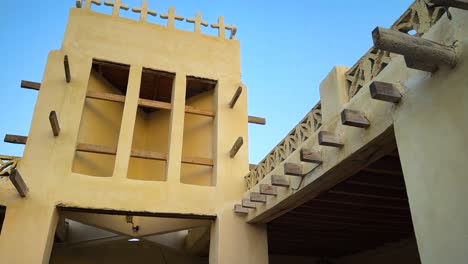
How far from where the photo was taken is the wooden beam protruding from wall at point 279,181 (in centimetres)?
551

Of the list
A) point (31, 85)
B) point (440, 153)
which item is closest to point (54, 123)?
point (31, 85)

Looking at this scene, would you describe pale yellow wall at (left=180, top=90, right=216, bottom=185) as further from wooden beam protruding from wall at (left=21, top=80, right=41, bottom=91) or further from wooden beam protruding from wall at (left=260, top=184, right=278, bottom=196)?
wooden beam protruding from wall at (left=21, top=80, right=41, bottom=91)

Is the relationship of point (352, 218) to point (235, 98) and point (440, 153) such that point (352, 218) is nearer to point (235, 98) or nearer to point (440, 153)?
point (235, 98)

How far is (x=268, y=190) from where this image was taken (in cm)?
605

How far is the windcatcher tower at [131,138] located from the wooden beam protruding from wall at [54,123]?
3 cm

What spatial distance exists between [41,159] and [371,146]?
5.78m

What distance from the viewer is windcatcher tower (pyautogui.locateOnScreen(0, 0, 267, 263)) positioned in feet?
23.0

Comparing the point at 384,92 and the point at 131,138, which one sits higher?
the point at 131,138

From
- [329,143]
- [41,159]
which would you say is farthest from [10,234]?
[329,143]

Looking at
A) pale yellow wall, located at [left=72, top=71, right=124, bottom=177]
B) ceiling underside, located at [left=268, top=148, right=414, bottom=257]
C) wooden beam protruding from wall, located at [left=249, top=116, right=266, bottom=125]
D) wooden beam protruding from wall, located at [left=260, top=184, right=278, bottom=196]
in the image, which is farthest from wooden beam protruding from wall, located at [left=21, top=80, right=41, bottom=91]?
ceiling underside, located at [left=268, top=148, right=414, bottom=257]

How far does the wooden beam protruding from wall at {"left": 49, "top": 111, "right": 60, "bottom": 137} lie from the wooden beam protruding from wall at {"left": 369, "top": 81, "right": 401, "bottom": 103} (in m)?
5.51

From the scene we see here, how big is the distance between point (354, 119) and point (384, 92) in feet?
1.55

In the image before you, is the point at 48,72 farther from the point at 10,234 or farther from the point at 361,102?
the point at 361,102

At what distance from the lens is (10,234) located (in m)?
6.48
